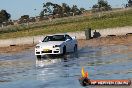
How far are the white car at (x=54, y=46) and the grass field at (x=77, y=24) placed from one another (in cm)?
2044

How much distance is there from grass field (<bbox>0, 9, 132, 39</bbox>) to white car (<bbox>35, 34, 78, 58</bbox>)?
805 inches

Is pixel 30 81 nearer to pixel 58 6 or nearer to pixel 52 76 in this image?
pixel 52 76

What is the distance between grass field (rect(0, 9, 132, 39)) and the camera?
52009 mm

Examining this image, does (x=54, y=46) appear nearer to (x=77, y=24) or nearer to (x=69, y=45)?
(x=69, y=45)

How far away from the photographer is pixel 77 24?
54938 millimetres

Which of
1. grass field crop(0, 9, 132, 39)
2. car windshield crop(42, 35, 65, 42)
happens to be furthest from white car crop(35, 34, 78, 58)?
grass field crop(0, 9, 132, 39)

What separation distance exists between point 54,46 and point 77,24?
2708 centimetres

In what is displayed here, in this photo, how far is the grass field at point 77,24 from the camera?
52.0 m

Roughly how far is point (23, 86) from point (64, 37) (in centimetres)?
1459

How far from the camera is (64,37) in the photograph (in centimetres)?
3008

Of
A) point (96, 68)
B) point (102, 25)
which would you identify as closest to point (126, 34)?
point (102, 25)

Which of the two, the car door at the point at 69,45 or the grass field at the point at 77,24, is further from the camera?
the grass field at the point at 77,24

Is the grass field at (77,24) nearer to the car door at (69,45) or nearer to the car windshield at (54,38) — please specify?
the car door at (69,45)

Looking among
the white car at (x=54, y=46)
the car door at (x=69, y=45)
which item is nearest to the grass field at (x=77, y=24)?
the car door at (x=69, y=45)
